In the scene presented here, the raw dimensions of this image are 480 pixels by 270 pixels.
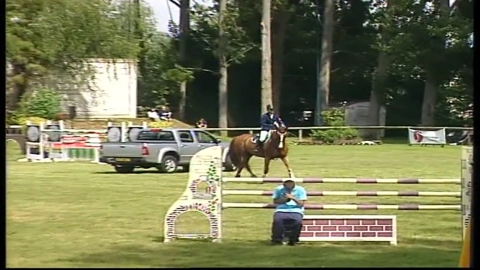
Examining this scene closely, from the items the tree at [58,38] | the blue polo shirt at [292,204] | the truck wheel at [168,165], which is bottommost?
the truck wheel at [168,165]

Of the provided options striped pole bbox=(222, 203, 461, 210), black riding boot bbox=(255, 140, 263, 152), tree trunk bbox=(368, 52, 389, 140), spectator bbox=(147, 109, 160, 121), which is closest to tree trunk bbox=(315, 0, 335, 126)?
tree trunk bbox=(368, 52, 389, 140)

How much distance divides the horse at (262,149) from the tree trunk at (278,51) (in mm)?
21353

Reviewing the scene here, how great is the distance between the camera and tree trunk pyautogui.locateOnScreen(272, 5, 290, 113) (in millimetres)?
40562

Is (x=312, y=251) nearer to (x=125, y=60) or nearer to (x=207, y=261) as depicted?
(x=207, y=261)

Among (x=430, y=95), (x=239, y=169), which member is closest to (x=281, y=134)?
(x=239, y=169)

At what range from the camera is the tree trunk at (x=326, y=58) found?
3953cm

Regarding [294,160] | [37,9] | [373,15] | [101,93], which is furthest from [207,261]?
[373,15]

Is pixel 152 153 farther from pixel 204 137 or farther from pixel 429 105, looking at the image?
pixel 429 105

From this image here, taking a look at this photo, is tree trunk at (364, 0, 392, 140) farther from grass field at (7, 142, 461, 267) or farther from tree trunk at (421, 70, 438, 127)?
grass field at (7, 142, 461, 267)

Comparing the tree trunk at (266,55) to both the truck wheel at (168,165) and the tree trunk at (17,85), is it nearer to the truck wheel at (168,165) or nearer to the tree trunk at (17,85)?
the tree trunk at (17,85)

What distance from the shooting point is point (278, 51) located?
136ft

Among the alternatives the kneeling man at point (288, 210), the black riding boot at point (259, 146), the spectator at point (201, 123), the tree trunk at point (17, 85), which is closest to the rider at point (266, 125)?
the black riding boot at point (259, 146)

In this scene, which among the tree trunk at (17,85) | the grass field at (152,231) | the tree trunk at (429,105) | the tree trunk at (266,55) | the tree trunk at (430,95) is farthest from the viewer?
the tree trunk at (266,55)

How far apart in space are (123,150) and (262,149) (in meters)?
3.60
